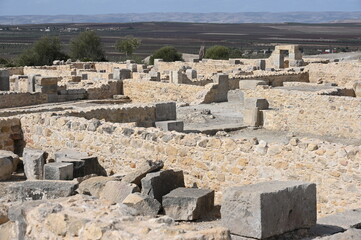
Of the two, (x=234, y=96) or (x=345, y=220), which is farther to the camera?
(x=234, y=96)

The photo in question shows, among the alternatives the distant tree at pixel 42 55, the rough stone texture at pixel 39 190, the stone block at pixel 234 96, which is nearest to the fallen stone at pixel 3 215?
the rough stone texture at pixel 39 190

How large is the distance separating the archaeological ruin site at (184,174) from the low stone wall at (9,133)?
0.02 meters

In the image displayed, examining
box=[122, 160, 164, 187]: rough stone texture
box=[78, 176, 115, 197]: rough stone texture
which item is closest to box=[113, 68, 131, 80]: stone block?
box=[122, 160, 164, 187]: rough stone texture

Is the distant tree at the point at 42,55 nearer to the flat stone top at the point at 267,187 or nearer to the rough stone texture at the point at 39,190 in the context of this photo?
the rough stone texture at the point at 39,190

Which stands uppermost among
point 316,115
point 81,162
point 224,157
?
point 224,157

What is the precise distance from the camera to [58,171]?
32.4 feet

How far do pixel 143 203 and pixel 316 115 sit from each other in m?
10.4

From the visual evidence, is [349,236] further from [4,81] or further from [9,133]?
[4,81]

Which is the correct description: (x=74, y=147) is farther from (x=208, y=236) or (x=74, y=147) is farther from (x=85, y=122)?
(x=208, y=236)

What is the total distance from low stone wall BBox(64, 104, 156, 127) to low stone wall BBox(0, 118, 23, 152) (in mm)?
1265

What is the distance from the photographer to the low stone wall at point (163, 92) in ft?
74.9

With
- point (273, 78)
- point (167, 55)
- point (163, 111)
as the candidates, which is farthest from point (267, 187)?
point (167, 55)

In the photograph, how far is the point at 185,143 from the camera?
976cm

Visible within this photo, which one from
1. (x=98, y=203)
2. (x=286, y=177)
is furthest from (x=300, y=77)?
(x=98, y=203)
